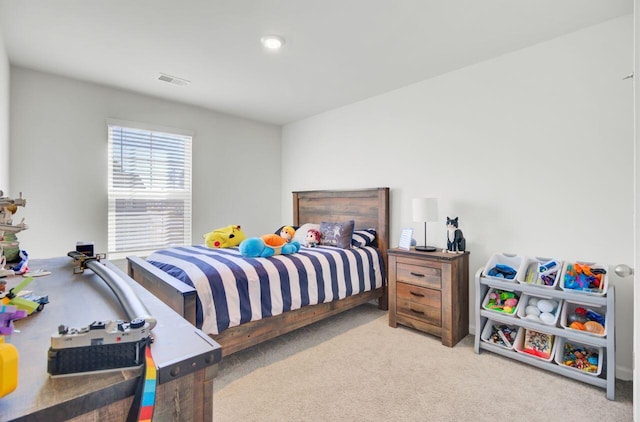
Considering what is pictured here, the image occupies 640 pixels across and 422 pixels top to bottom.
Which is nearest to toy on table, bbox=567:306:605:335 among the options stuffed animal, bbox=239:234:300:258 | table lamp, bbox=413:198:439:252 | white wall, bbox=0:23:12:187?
table lamp, bbox=413:198:439:252

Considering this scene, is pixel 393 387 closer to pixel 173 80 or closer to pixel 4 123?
pixel 173 80

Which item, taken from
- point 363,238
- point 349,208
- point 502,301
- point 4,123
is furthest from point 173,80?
point 502,301

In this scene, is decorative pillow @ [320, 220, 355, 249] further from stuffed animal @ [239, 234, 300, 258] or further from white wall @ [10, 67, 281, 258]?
white wall @ [10, 67, 281, 258]

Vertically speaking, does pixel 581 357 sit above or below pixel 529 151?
below

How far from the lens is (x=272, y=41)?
231cm

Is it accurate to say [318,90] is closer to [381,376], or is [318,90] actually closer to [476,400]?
[381,376]

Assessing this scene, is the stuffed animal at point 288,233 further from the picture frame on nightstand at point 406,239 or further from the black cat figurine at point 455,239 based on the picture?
the black cat figurine at point 455,239

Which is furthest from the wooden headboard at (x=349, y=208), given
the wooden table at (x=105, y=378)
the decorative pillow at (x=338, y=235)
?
the wooden table at (x=105, y=378)

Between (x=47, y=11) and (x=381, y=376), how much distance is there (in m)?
3.35

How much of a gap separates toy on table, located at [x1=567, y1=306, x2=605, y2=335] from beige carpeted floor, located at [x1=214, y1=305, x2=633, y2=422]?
374 millimetres

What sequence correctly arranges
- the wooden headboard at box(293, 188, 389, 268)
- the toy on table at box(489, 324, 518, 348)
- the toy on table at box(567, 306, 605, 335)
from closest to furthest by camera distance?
the toy on table at box(567, 306, 605, 335)
the toy on table at box(489, 324, 518, 348)
the wooden headboard at box(293, 188, 389, 268)

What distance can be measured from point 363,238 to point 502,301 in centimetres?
145

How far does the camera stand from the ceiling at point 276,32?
6.37 feet

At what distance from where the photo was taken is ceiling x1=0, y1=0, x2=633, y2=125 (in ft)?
6.37
